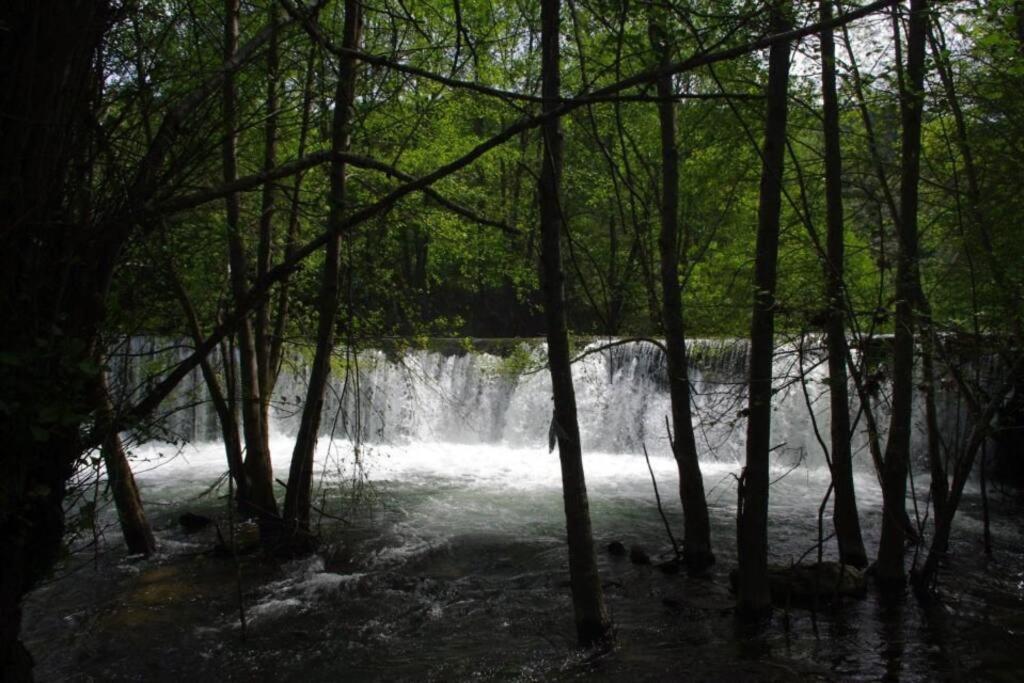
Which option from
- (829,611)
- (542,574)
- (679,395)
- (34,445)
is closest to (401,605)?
(542,574)

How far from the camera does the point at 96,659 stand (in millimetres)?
5602

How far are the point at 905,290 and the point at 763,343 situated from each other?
133 cm

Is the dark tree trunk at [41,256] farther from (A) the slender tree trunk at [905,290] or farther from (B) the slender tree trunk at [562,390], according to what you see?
(A) the slender tree trunk at [905,290]

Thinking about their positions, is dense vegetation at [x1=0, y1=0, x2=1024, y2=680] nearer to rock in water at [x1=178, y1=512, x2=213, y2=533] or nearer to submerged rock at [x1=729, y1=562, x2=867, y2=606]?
submerged rock at [x1=729, y1=562, x2=867, y2=606]

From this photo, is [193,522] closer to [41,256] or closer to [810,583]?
[810,583]

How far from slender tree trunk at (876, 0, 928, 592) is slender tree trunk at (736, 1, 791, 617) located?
1140 millimetres

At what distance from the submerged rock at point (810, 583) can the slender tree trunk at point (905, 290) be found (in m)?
0.51

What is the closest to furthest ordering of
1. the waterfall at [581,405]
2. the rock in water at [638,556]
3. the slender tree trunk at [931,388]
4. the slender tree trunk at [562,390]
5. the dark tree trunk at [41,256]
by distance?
the dark tree trunk at [41,256]
the slender tree trunk at [562,390]
the slender tree trunk at [931,388]
the rock in water at [638,556]
the waterfall at [581,405]

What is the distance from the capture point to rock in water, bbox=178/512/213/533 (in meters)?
9.11

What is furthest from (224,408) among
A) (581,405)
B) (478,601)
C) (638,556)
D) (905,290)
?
(581,405)

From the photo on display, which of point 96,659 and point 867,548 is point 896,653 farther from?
point 96,659

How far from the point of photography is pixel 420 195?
318 inches

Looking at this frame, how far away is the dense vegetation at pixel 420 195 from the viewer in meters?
2.48

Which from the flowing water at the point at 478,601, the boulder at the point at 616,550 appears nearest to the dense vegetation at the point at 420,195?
the flowing water at the point at 478,601
